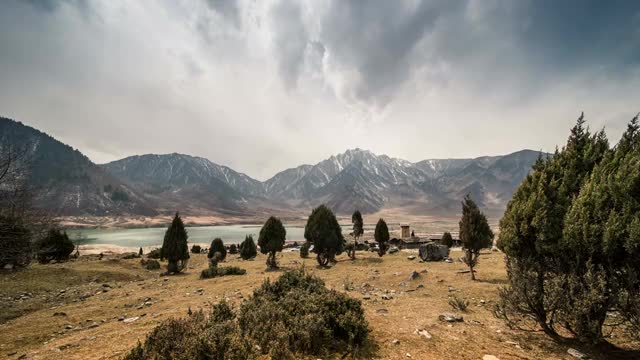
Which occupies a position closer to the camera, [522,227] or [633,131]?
[633,131]

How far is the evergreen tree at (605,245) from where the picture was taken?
6.94m

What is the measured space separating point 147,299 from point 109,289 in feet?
25.0

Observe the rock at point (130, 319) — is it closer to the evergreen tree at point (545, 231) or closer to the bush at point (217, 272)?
the bush at point (217, 272)

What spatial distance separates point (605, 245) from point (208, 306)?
14.5m

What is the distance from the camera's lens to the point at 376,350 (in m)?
7.95

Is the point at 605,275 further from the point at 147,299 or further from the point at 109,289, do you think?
the point at 109,289

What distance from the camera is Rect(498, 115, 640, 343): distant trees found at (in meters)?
7.05

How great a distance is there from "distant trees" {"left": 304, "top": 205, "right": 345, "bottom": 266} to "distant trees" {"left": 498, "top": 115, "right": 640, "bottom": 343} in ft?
69.4

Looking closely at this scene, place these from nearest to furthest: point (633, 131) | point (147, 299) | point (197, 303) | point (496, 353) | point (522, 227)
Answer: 1. point (496, 353)
2. point (633, 131)
3. point (522, 227)
4. point (197, 303)
5. point (147, 299)

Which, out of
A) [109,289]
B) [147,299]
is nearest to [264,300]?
[147,299]

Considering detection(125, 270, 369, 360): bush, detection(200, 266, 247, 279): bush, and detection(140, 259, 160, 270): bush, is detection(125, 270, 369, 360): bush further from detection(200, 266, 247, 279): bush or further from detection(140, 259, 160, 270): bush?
detection(140, 259, 160, 270): bush

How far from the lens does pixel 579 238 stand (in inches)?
303

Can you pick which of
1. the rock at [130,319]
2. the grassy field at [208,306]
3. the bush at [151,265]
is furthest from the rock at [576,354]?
the bush at [151,265]

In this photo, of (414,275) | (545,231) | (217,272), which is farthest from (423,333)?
(217,272)
